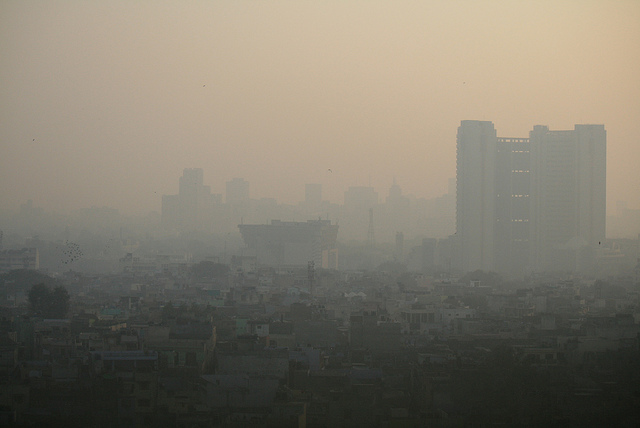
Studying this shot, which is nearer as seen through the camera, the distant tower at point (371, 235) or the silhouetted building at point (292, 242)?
the silhouetted building at point (292, 242)

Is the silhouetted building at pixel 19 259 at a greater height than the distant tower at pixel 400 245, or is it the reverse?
the distant tower at pixel 400 245

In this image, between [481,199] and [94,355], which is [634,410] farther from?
[481,199]

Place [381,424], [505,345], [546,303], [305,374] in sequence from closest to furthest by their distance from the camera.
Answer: [381,424]
[305,374]
[505,345]
[546,303]

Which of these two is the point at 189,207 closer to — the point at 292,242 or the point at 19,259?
the point at 292,242

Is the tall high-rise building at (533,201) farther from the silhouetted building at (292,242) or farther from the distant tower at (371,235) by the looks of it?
the silhouetted building at (292,242)

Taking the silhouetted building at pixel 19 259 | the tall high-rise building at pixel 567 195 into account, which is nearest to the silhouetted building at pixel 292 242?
the tall high-rise building at pixel 567 195

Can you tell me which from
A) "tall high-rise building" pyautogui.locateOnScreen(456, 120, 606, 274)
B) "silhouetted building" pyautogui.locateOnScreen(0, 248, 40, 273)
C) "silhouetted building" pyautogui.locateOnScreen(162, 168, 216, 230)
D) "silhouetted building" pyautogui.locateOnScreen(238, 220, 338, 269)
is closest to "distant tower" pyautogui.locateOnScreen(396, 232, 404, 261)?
"silhouetted building" pyautogui.locateOnScreen(238, 220, 338, 269)

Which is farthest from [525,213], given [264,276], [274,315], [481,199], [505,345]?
[505,345]

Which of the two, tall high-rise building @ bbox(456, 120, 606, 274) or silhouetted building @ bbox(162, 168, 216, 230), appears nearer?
tall high-rise building @ bbox(456, 120, 606, 274)

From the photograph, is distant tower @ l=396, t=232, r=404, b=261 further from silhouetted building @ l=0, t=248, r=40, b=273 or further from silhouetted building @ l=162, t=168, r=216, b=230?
silhouetted building @ l=0, t=248, r=40, b=273
